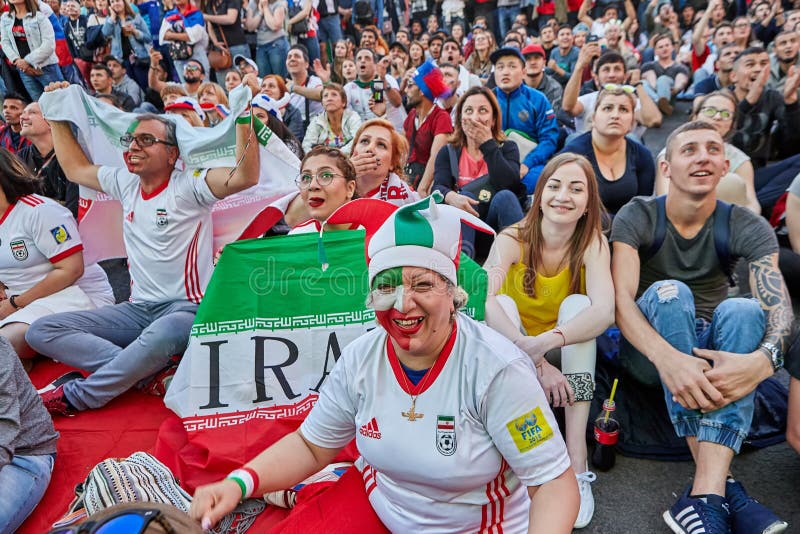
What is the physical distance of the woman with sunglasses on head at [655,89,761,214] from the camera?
4047 millimetres

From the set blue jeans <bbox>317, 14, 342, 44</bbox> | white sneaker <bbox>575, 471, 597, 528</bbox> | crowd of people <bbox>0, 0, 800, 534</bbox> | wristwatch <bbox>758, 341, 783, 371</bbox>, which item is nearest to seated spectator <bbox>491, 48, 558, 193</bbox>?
crowd of people <bbox>0, 0, 800, 534</bbox>

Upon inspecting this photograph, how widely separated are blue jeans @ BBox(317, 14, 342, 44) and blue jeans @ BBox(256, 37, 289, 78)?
170cm

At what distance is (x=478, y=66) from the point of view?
8.51 meters

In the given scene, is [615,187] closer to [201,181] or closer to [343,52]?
[201,181]

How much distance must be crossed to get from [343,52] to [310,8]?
1.22 meters

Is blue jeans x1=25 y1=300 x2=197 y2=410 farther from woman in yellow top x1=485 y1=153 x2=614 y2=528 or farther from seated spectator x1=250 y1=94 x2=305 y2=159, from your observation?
seated spectator x1=250 y1=94 x2=305 y2=159

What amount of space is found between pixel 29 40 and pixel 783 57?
9467 millimetres

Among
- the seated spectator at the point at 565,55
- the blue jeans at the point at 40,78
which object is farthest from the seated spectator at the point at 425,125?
the blue jeans at the point at 40,78

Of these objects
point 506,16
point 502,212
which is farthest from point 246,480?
point 506,16

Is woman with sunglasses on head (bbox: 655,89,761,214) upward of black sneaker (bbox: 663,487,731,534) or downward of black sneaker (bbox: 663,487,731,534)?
upward

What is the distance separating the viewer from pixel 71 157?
4.10 metres

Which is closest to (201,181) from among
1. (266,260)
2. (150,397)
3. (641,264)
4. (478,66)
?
(266,260)

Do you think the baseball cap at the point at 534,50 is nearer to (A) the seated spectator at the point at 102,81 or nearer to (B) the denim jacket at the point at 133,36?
(A) the seated spectator at the point at 102,81

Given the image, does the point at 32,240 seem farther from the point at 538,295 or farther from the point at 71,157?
the point at 538,295
